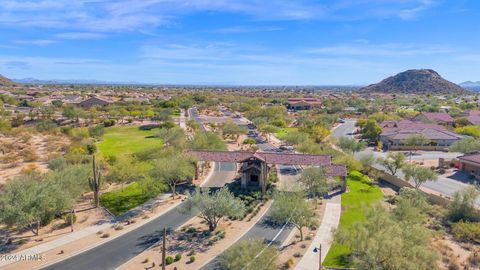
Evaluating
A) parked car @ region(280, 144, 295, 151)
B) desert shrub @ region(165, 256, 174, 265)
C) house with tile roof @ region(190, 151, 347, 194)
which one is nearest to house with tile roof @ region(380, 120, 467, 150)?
parked car @ region(280, 144, 295, 151)

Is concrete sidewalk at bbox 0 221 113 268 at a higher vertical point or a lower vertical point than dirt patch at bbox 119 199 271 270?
lower

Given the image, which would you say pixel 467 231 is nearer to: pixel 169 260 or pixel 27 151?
pixel 169 260

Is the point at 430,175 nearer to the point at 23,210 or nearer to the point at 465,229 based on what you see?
the point at 465,229

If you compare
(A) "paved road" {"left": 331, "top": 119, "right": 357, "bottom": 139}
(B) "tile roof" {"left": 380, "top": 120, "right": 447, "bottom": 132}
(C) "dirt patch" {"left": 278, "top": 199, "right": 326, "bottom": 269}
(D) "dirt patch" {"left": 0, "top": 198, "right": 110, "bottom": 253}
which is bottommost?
(D) "dirt patch" {"left": 0, "top": 198, "right": 110, "bottom": 253}

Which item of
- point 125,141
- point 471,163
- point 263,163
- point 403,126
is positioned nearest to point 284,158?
point 263,163

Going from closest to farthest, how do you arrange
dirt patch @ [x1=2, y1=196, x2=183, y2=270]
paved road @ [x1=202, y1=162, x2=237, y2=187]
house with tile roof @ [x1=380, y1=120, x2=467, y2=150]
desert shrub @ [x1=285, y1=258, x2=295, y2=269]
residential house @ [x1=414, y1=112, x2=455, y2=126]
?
desert shrub @ [x1=285, y1=258, x2=295, y2=269] < dirt patch @ [x1=2, y1=196, x2=183, y2=270] < paved road @ [x1=202, y1=162, x2=237, y2=187] < house with tile roof @ [x1=380, y1=120, x2=467, y2=150] < residential house @ [x1=414, y1=112, x2=455, y2=126]

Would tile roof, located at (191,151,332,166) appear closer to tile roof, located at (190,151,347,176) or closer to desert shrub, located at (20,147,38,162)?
tile roof, located at (190,151,347,176)
